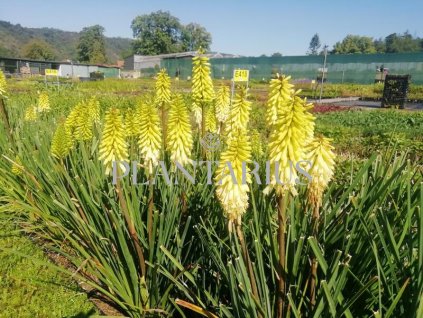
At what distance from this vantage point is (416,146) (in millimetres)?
8234

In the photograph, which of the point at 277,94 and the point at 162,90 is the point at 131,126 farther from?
the point at 277,94

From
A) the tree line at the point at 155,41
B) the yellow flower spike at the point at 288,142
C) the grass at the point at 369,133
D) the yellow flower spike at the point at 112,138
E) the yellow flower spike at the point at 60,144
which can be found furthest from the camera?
the tree line at the point at 155,41

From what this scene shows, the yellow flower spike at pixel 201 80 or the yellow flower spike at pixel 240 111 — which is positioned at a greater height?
the yellow flower spike at pixel 201 80

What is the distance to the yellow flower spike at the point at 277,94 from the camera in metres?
1.93

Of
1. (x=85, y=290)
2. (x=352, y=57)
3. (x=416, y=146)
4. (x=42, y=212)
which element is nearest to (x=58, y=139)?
(x=42, y=212)

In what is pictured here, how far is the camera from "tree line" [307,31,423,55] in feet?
400

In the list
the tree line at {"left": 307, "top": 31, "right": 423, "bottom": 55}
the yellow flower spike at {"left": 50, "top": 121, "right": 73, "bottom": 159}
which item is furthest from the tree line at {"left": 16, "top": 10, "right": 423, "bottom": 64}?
the yellow flower spike at {"left": 50, "top": 121, "right": 73, "bottom": 159}

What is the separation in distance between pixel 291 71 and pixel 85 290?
1739 inches

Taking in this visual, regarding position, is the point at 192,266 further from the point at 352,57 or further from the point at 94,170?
the point at 352,57

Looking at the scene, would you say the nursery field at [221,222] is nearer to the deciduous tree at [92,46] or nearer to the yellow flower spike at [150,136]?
the yellow flower spike at [150,136]

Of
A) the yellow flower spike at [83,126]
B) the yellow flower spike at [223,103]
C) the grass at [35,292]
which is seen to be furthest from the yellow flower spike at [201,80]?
the grass at [35,292]

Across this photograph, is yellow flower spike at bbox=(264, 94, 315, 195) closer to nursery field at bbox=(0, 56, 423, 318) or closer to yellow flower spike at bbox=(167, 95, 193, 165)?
nursery field at bbox=(0, 56, 423, 318)

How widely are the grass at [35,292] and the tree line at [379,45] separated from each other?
4928 inches

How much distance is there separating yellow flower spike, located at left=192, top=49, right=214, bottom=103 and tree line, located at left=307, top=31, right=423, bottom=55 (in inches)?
4918
